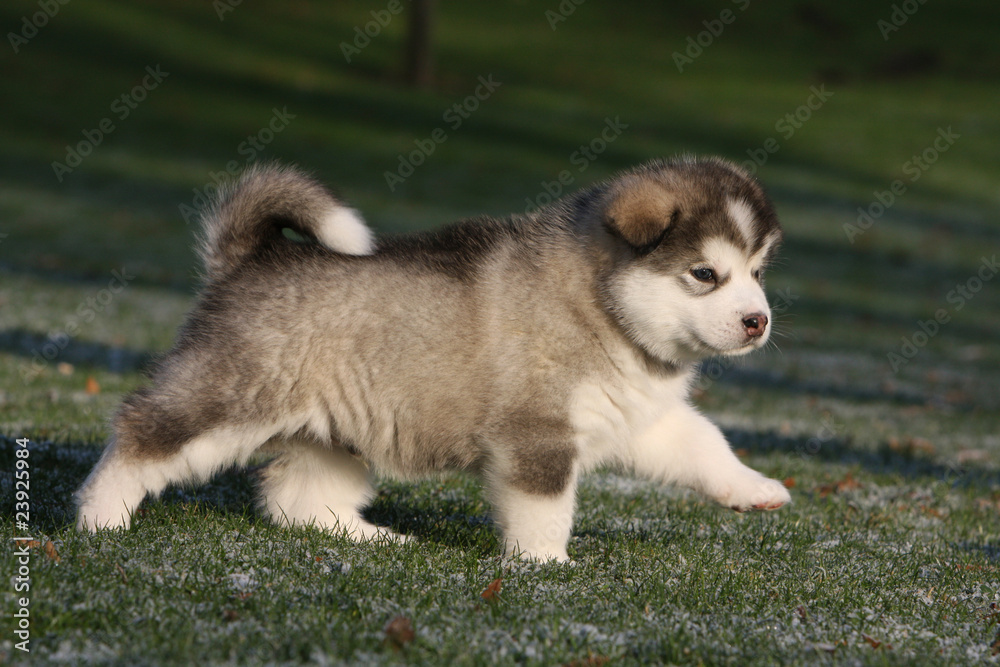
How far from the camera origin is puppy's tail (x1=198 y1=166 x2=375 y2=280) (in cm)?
506

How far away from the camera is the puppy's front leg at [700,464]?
5.12m

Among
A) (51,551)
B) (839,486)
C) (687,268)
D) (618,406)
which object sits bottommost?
(839,486)

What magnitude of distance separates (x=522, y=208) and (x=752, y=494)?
63.0ft

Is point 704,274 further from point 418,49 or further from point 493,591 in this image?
point 418,49

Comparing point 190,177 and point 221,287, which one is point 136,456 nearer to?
point 221,287

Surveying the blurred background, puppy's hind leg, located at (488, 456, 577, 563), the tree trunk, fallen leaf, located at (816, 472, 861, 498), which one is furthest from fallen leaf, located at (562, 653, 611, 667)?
the tree trunk

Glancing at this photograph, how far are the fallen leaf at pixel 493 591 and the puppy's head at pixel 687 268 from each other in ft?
4.31

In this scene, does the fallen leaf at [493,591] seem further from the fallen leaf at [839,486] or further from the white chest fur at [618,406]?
the fallen leaf at [839,486]

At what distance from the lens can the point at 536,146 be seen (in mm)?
29078

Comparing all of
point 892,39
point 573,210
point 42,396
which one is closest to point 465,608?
point 573,210

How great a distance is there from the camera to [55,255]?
17688 mm

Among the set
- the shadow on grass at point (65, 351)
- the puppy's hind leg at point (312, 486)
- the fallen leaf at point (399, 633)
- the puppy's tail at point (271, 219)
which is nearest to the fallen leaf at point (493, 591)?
the fallen leaf at point (399, 633)

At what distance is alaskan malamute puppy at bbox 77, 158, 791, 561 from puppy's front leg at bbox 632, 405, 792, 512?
0.05 ft

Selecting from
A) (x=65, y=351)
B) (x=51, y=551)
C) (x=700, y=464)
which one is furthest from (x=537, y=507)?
(x=65, y=351)
